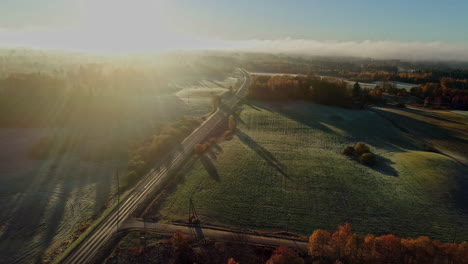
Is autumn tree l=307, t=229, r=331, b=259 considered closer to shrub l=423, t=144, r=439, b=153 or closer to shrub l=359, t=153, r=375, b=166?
shrub l=359, t=153, r=375, b=166

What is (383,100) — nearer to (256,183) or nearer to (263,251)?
(256,183)

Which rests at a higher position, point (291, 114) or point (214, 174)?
point (291, 114)

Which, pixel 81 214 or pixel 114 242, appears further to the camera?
pixel 81 214

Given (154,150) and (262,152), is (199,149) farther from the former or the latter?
(262,152)

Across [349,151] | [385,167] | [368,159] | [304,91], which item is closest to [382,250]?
[368,159]

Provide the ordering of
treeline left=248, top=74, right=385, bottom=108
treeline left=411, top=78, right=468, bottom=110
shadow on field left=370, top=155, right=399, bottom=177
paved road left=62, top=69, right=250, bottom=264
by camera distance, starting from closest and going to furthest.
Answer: paved road left=62, top=69, right=250, bottom=264 < shadow on field left=370, top=155, right=399, bottom=177 < treeline left=248, top=74, right=385, bottom=108 < treeline left=411, top=78, right=468, bottom=110

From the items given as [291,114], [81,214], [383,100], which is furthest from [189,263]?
[383,100]

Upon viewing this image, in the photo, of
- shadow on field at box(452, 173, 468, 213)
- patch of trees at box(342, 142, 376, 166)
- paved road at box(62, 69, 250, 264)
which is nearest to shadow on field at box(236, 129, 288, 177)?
paved road at box(62, 69, 250, 264)
